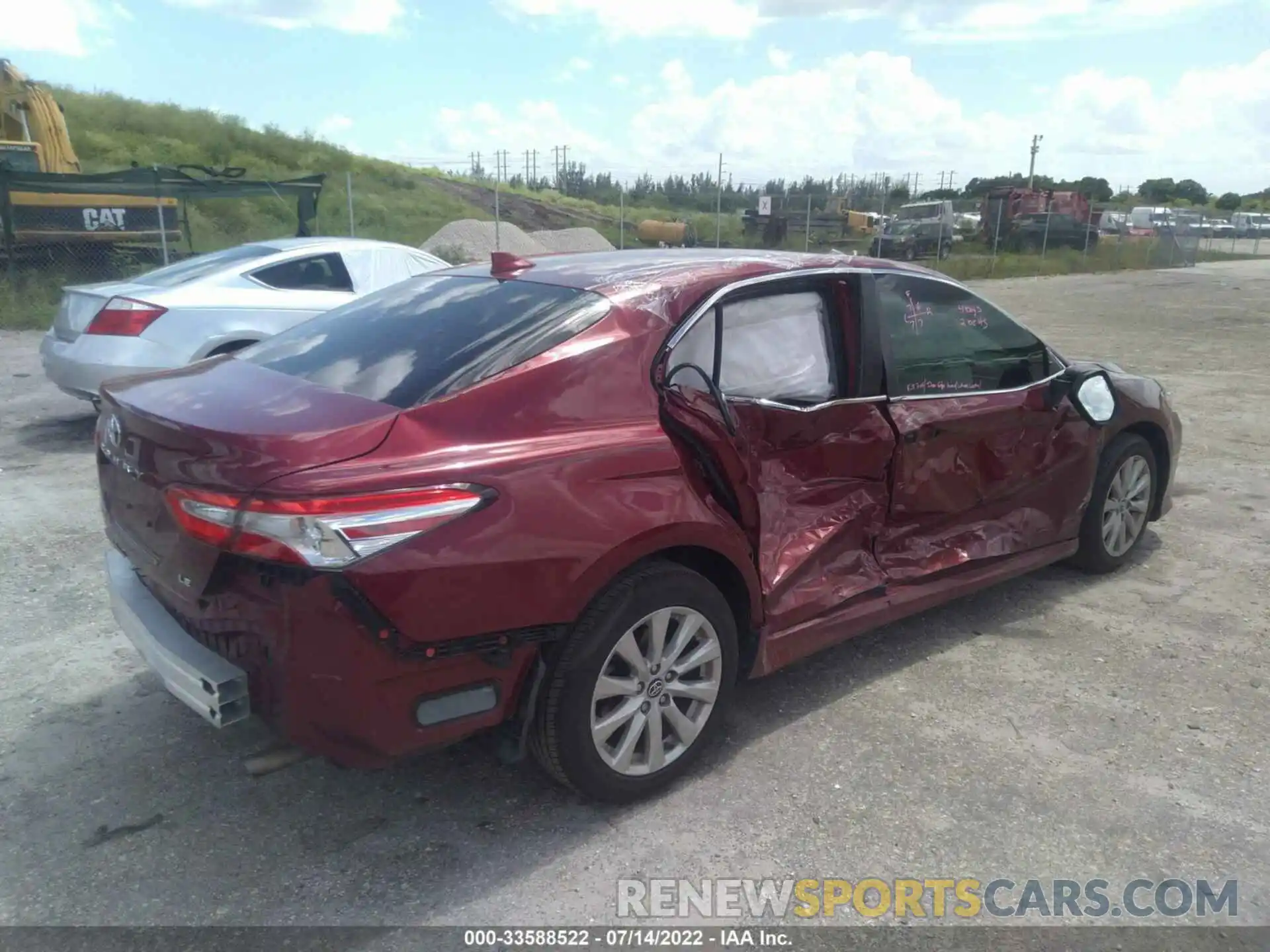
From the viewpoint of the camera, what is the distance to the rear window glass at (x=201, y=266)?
7191 millimetres

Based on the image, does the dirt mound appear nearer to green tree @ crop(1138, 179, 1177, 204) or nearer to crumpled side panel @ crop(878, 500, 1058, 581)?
crumpled side panel @ crop(878, 500, 1058, 581)

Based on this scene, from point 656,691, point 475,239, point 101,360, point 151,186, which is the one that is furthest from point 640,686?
point 475,239

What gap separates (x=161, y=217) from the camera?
14.3m

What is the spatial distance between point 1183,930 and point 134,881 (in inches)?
110

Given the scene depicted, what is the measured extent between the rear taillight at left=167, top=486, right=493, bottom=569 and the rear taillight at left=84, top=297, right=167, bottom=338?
480 centimetres

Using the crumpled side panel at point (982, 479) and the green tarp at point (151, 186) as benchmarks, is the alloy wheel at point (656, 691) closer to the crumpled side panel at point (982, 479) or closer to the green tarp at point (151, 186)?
the crumpled side panel at point (982, 479)

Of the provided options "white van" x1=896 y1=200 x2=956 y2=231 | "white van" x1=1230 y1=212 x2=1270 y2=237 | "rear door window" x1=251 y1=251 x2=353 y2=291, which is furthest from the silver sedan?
"white van" x1=1230 y1=212 x2=1270 y2=237

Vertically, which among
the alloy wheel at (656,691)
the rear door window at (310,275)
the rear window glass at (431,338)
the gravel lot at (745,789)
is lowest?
the gravel lot at (745,789)

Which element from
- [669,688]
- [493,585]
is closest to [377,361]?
[493,585]

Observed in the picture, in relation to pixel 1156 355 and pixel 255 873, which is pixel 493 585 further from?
pixel 1156 355

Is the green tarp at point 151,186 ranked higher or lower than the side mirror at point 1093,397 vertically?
higher

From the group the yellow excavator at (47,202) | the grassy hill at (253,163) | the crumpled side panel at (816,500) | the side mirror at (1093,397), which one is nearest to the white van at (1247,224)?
the grassy hill at (253,163)

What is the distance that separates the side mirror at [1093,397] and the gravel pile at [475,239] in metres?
19.3

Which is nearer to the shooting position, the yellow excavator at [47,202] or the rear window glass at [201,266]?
the rear window glass at [201,266]
